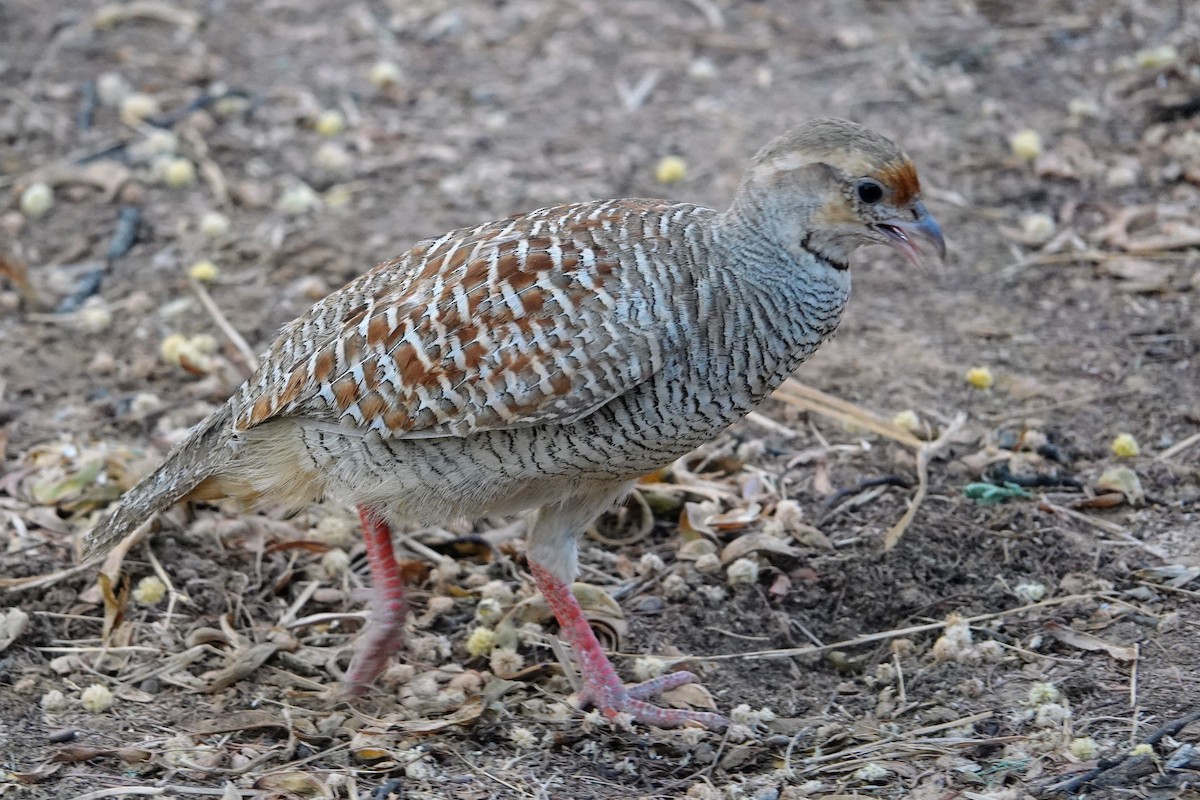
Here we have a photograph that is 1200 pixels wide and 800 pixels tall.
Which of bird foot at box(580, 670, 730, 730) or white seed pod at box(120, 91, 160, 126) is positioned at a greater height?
white seed pod at box(120, 91, 160, 126)

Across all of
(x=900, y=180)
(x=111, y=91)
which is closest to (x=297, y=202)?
(x=111, y=91)

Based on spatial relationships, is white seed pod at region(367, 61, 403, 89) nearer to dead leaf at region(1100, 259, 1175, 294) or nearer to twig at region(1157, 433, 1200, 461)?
dead leaf at region(1100, 259, 1175, 294)

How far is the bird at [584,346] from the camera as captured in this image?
4.28m

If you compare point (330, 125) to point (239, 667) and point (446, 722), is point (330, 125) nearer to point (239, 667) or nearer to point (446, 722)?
point (239, 667)

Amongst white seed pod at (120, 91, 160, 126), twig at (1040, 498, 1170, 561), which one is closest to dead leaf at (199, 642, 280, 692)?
twig at (1040, 498, 1170, 561)

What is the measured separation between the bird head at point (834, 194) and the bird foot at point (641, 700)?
152cm

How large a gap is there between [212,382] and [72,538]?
1.18m

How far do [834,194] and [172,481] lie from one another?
2.44m

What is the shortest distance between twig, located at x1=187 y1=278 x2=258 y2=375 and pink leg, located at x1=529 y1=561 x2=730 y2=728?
2197 millimetres

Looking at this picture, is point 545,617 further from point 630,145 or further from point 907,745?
point 630,145

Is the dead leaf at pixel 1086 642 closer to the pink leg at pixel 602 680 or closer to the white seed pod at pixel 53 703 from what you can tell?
the pink leg at pixel 602 680

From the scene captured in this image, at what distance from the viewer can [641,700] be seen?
4766mm

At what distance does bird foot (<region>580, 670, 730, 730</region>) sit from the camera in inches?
182

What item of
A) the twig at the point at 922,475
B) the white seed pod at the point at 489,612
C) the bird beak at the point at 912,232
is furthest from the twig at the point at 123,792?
the bird beak at the point at 912,232
